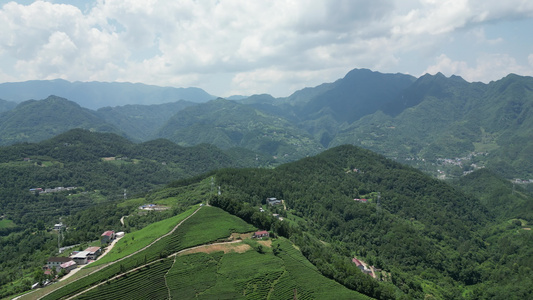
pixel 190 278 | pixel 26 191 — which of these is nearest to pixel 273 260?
pixel 190 278

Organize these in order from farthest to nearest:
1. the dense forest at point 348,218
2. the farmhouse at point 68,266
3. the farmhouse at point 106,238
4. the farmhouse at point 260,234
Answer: the farmhouse at point 106,238 → the dense forest at point 348,218 → the farmhouse at point 260,234 → the farmhouse at point 68,266

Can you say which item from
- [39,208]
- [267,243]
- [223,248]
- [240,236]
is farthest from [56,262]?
[39,208]

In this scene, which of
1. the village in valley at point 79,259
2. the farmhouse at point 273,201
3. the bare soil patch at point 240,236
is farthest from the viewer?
the farmhouse at point 273,201

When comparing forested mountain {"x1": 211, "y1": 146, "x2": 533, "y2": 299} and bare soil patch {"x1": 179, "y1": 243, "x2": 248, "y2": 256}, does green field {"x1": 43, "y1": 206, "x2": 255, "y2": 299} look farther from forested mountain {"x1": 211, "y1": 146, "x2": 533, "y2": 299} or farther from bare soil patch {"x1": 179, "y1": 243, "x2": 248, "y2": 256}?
forested mountain {"x1": 211, "y1": 146, "x2": 533, "y2": 299}

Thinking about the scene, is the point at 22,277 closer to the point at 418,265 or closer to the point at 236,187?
the point at 236,187

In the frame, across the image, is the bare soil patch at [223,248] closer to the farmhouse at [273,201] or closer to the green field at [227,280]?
the green field at [227,280]

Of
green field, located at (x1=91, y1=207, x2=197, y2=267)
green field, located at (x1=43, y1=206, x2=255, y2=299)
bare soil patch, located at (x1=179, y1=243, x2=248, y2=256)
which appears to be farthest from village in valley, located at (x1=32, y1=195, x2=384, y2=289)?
green field, located at (x1=43, y1=206, x2=255, y2=299)

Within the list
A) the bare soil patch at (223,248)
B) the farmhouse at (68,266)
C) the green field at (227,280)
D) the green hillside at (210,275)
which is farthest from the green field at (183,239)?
the farmhouse at (68,266)

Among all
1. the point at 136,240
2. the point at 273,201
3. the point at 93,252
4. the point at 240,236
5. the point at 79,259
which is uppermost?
the point at 136,240

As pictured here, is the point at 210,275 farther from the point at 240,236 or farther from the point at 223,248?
the point at 240,236

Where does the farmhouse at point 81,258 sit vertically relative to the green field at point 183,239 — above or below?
below

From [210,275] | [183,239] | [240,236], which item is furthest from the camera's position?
[240,236]
